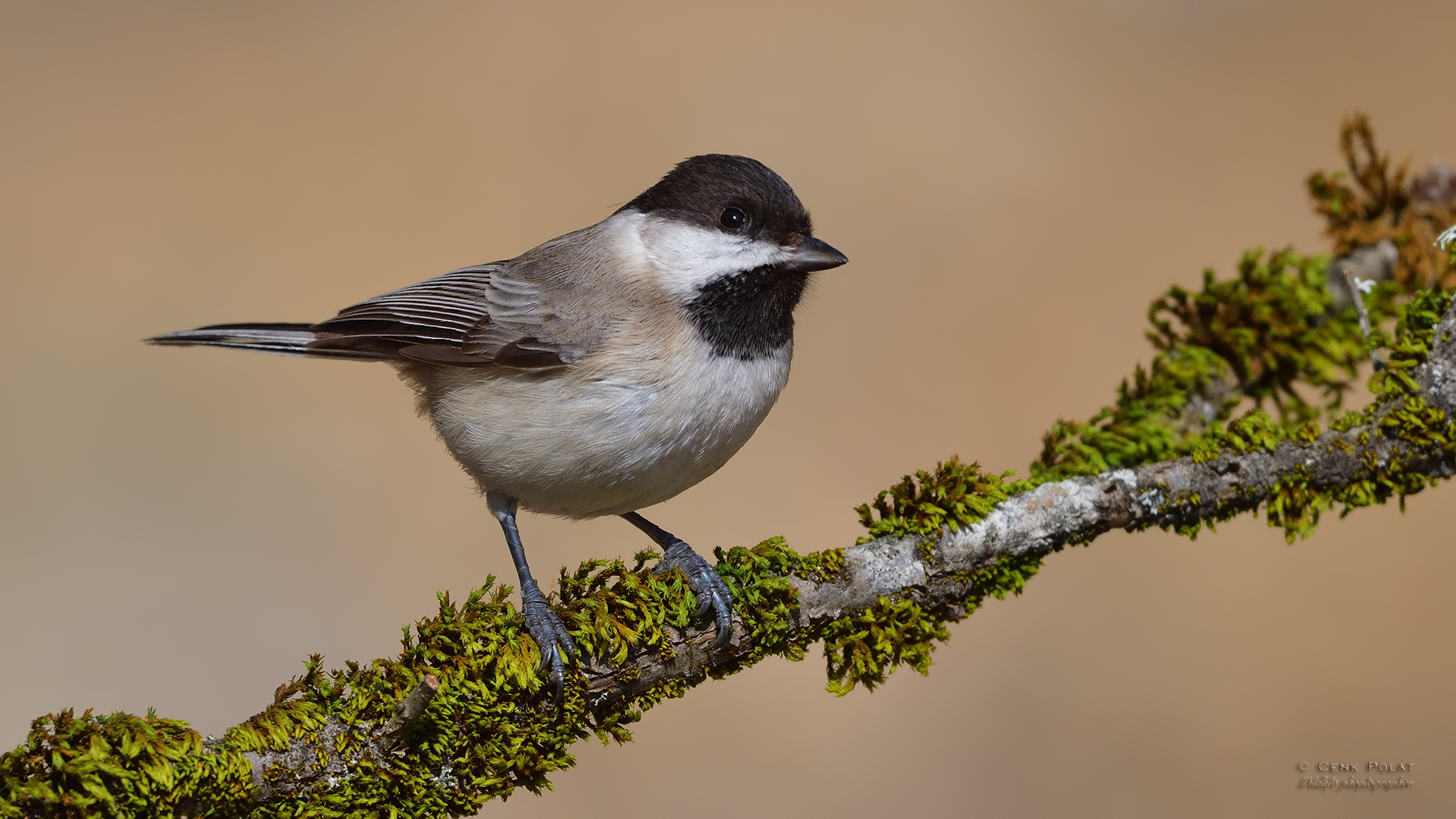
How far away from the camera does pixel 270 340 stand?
3.08 m

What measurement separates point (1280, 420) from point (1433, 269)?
0.72 metres

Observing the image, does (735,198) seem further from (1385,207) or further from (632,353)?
(1385,207)

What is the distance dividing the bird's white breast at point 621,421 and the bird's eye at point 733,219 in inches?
13.7

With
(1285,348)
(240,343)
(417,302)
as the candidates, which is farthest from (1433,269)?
(240,343)

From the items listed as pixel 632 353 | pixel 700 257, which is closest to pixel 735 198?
pixel 700 257

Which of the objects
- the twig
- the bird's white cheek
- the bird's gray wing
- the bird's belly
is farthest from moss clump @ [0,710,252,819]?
the twig

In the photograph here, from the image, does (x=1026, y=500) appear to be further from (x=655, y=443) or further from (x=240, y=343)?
(x=240, y=343)

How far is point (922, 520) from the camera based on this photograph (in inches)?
101

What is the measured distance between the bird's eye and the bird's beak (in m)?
0.17

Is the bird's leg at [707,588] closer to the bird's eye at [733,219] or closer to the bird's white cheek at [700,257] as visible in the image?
the bird's white cheek at [700,257]

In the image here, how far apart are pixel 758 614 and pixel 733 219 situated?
107 cm

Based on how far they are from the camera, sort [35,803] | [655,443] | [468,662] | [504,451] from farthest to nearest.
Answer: [504,451]
[655,443]
[468,662]
[35,803]

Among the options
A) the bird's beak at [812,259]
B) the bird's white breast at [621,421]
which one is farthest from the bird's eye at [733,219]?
the bird's white breast at [621,421]

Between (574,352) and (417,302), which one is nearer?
(574,352)
